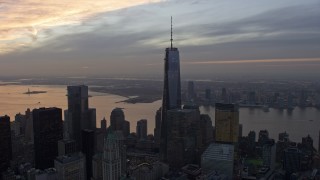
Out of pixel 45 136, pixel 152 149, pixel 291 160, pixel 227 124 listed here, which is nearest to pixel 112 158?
pixel 45 136

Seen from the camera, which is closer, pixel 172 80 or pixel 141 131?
pixel 172 80

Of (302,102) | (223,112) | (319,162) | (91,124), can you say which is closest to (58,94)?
(91,124)

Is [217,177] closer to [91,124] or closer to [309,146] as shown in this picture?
[309,146]

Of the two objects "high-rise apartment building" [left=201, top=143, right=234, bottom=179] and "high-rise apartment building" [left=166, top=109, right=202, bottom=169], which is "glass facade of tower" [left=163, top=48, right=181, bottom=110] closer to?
"high-rise apartment building" [left=166, top=109, right=202, bottom=169]

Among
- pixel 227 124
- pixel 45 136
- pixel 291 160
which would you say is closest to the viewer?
pixel 291 160

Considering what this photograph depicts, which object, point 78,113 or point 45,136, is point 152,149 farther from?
point 45,136

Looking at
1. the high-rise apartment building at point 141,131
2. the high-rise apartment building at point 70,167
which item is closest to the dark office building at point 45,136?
the high-rise apartment building at point 70,167

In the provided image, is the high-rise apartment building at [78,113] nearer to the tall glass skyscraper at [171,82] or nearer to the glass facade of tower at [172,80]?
the tall glass skyscraper at [171,82]

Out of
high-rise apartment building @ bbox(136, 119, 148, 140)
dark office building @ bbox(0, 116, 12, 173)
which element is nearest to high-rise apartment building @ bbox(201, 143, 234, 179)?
high-rise apartment building @ bbox(136, 119, 148, 140)
